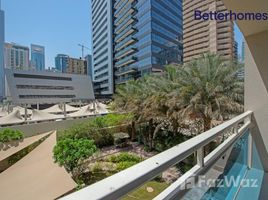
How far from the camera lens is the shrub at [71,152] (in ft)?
25.5

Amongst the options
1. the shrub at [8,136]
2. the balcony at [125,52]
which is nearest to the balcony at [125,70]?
the balcony at [125,52]

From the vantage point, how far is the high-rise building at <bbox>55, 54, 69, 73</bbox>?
95000mm

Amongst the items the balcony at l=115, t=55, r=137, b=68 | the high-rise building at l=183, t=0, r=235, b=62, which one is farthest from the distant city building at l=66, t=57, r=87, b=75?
the high-rise building at l=183, t=0, r=235, b=62

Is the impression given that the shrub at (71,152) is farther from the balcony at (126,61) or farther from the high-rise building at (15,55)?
the high-rise building at (15,55)

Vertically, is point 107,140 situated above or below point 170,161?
below

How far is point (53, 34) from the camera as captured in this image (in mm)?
44406

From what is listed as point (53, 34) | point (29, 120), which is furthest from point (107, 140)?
point (53, 34)

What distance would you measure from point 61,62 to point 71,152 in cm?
10415

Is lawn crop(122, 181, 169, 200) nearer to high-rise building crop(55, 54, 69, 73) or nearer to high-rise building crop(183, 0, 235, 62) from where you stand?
high-rise building crop(183, 0, 235, 62)

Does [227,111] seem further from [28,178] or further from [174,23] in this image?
[174,23]

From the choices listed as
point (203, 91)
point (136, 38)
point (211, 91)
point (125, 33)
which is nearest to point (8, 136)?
point (203, 91)

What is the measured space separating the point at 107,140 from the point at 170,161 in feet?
45.3

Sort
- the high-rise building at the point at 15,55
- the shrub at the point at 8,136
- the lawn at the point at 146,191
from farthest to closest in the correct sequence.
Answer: the high-rise building at the point at 15,55
the shrub at the point at 8,136
the lawn at the point at 146,191

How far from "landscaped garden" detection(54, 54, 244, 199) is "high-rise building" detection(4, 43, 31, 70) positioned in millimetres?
81564
